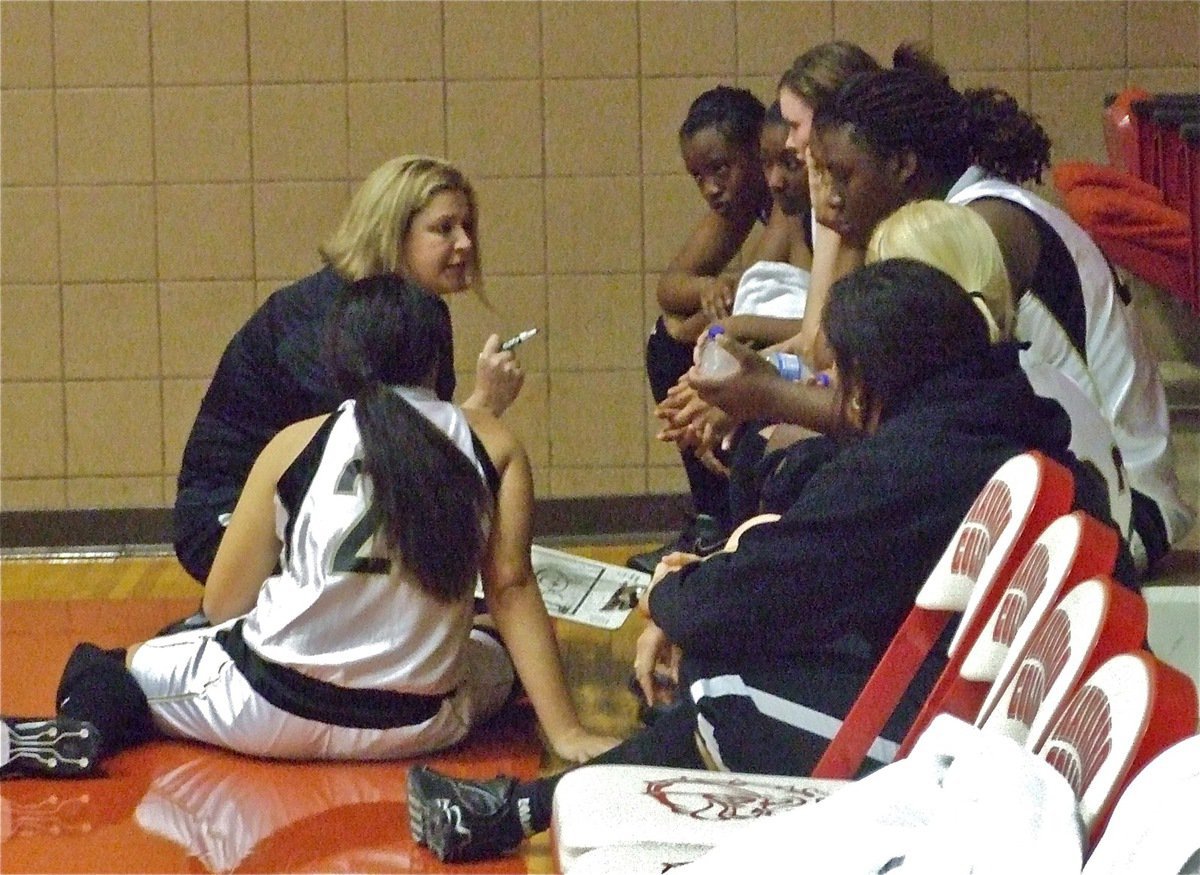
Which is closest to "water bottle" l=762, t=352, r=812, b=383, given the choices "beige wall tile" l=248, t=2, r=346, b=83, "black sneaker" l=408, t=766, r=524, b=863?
"black sneaker" l=408, t=766, r=524, b=863

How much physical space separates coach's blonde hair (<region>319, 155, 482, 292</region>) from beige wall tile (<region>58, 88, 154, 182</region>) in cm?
140

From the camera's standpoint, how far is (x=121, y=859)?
2885 mm

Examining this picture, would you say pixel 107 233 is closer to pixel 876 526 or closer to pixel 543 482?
pixel 543 482

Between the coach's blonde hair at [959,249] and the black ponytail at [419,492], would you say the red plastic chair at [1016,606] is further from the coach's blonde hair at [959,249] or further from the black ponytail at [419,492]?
the black ponytail at [419,492]

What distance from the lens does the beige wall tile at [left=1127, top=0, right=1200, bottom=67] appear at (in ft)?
16.7

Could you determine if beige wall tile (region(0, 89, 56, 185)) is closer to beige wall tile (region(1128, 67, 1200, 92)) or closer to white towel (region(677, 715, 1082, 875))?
beige wall tile (region(1128, 67, 1200, 92))

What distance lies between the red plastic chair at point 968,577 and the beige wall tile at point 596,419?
2943 mm

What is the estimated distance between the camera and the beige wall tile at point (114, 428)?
5.20 metres

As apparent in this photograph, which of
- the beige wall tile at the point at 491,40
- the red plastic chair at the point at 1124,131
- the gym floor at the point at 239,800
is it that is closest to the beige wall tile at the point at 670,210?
the beige wall tile at the point at 491,40

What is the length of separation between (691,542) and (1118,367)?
1518 millimetres

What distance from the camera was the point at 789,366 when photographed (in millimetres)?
3428

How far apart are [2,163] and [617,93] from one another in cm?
173

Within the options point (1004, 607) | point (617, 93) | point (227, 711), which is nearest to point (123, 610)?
point (227, 711)

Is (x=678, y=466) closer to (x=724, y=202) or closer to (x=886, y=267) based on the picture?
(x=724, y=202)
